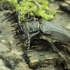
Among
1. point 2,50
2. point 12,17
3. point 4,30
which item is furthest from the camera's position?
point 12,17

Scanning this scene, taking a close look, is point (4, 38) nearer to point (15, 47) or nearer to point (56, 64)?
point (15, 47)

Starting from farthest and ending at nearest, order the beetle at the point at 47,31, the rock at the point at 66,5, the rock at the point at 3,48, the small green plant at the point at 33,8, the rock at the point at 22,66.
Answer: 1. the rock at the point at 66,5
2. the small green plant at the point at 33,8
3. the beetle at the point at 47,31
4. the rock at the point at 3,48
5. the rock at the point at 22,66

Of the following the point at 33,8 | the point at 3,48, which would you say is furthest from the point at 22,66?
the point at 33,8

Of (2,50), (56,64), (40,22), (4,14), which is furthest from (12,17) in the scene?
(56,64)

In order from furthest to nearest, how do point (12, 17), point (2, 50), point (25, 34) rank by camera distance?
point (12, 17) < point (25, 34) < point (2, 50)

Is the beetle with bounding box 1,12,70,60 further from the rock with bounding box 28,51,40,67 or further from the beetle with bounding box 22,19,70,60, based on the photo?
the rock with bounding box 28,51,40,67

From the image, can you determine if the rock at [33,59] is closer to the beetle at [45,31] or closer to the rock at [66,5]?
the beetle at [45,31]

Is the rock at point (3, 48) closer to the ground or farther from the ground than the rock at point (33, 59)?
farther from the ground

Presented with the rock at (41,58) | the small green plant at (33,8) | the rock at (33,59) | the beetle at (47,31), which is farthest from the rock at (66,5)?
the rock at (33,59)
